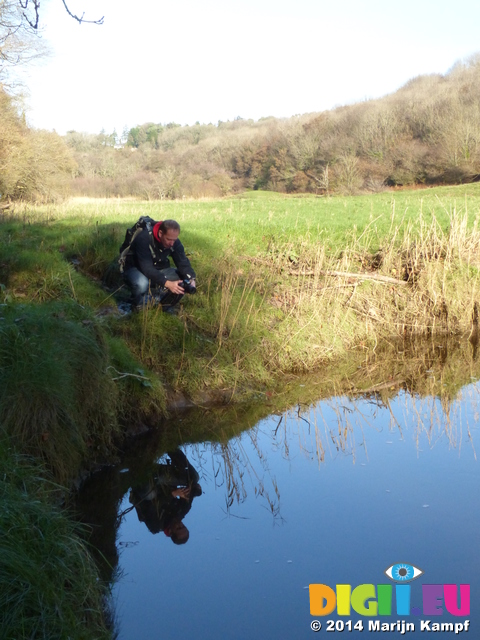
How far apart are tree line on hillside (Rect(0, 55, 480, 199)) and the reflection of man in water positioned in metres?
23.1

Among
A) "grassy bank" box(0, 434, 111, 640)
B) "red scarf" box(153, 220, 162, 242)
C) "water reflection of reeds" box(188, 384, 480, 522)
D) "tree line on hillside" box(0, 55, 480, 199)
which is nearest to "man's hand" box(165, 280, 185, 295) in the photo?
"red scarf" box(153, 220, 162, 242)

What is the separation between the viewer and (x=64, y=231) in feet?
35.7

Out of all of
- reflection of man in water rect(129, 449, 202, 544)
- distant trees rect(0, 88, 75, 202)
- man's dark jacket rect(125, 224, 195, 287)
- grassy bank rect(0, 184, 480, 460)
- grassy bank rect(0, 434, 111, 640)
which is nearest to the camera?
grassy bank rect(0, 434, 111, 640)

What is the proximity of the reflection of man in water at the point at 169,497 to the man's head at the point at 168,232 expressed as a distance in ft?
8.21

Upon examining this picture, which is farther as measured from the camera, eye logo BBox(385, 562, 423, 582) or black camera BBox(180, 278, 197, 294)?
black camera BBox(180, 278, 197, 294)

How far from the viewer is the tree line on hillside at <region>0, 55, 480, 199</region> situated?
35894mm

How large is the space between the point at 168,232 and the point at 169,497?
A: 3.13 m

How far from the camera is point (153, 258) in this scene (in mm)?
7516

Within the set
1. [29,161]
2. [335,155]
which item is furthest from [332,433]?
[335,155]

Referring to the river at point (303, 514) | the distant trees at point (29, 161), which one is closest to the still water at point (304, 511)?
the river at point (303, 514)

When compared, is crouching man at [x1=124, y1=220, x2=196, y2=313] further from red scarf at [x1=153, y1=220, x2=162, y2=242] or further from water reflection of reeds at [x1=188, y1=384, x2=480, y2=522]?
water reflection of reeds at [x1=188, y1=384, x2=480, y2=522]

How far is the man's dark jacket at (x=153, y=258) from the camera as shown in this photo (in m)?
7.34

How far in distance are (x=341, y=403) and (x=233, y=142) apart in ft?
238

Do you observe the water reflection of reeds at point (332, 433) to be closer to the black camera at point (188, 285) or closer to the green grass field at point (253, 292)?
the green grass field at point (253, 292)
